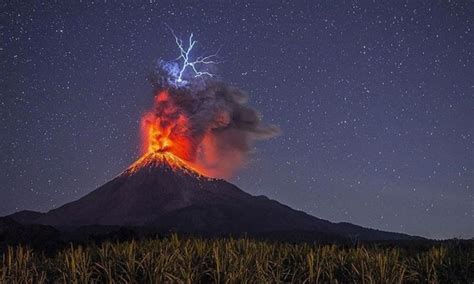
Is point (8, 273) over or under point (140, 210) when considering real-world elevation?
under

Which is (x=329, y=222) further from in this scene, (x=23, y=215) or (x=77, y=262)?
(x=77, y=262)

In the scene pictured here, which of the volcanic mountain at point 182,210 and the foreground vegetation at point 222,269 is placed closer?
the foreground vegetation at point 222,269

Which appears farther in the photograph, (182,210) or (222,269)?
(182,210)

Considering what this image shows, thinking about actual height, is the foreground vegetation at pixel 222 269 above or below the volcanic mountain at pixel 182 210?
below

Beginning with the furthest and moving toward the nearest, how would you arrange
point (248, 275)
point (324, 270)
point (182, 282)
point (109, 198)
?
point (109, 198)
point (324, 270)
point (248, 275)
point (182, 282)

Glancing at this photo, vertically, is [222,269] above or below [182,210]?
below

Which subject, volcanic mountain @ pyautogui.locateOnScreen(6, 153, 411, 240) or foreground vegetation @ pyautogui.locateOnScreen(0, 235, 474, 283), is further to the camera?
volcanic mountain @ pyautogui.locateOnScreen(6, 153, 411, 240)

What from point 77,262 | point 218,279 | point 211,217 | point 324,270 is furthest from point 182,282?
point 211,217

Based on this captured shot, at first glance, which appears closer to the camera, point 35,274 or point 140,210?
point 35,274
